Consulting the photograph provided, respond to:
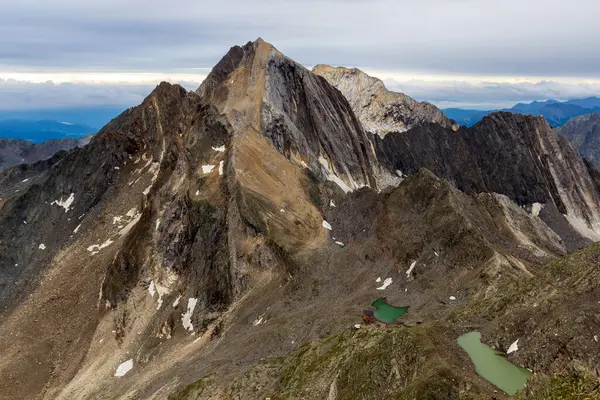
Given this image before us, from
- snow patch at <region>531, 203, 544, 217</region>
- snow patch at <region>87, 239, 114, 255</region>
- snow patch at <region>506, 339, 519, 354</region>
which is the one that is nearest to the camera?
snow patch at <region>506, 339, 519, 354</region>

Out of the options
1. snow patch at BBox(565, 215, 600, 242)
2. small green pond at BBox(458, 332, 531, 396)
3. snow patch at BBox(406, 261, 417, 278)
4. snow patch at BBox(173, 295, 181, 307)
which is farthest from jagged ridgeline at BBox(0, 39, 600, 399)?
snow patch at BBox(565, 215, 600, 242)

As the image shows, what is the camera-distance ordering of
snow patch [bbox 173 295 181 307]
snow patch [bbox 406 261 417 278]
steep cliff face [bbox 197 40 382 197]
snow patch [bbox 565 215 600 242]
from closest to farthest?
snow patch [bbox 406 261 417 278] < snow patch [bbox 173 295 181 307] < steep cliff face [bbox 197 40 382 197] < snow patch [bbox 565 215 600 242]

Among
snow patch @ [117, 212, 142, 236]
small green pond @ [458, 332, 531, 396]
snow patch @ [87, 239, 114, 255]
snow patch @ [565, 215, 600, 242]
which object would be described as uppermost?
small green pond @ [458, 332, 531, 396]

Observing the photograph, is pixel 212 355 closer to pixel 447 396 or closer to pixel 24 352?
pixel 447 396

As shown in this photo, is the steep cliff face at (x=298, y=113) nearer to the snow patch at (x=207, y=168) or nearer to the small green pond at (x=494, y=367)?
the snow patch at (x=207, y=168)

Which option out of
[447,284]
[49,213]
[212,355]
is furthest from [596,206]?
[49,213]

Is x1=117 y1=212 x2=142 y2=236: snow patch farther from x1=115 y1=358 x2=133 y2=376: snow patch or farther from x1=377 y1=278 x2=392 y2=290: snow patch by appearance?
x1=377 y1=278 x2=392 y2=290: snow patch

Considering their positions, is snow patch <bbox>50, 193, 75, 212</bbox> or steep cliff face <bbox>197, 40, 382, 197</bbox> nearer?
steep cliff face <bbox>197, 40, 382, 197</bbox>
